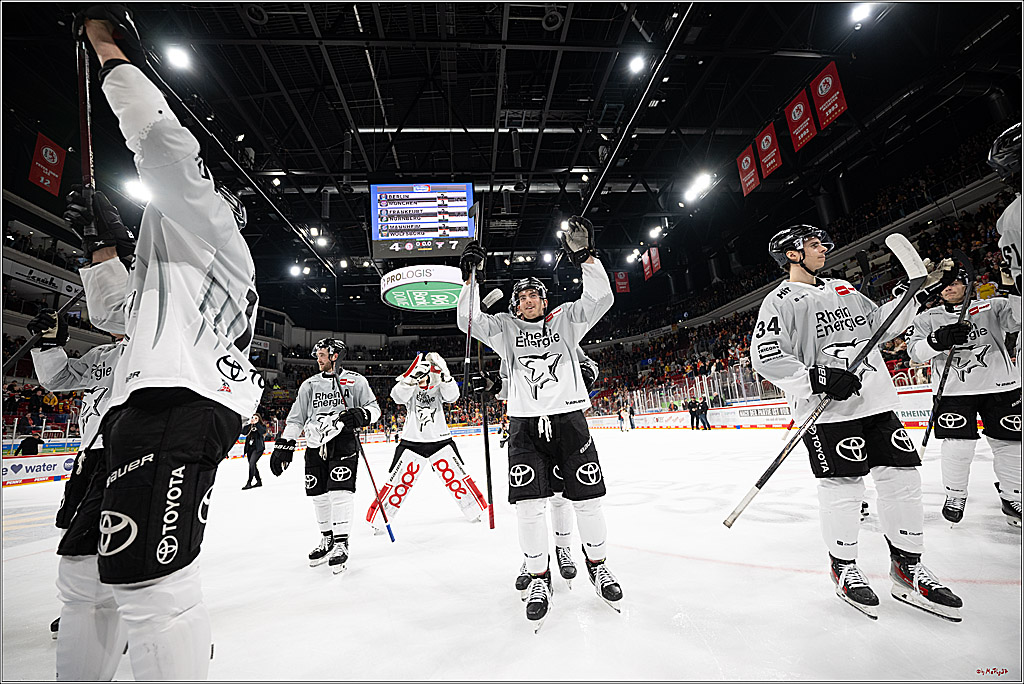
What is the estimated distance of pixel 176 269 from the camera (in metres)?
1.41

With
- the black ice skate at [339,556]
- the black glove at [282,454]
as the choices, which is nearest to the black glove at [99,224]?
the black glove at [282,454]

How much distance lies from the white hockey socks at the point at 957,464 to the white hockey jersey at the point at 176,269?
14.2ft

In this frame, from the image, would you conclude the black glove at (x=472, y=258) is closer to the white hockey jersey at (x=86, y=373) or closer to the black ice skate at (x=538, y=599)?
the black ice skate at (x=538, y=599)

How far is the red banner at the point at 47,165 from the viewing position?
10.4 meters

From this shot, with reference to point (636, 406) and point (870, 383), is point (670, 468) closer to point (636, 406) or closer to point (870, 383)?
point (870, 383)

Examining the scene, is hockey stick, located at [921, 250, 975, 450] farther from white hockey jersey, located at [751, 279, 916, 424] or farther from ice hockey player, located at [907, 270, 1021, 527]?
white hockey jersey, located at [751, 279, 916, 424]

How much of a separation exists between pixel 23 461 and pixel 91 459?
12.1m

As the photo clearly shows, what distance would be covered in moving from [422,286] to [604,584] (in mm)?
6381

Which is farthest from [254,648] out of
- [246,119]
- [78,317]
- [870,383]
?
[78,317]

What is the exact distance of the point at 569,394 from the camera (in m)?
2.62

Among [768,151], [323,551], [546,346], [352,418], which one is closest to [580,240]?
[546,346]

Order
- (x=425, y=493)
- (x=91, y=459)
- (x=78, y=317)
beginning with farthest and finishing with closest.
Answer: (x=78, y=317) < (x=425, y=493) < (x=91, y=459)

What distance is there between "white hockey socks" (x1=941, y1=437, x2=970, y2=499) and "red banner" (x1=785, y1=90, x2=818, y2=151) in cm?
764

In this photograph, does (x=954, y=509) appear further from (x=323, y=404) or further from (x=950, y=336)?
(x=323, y=404)
